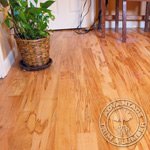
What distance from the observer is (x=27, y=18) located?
173cm

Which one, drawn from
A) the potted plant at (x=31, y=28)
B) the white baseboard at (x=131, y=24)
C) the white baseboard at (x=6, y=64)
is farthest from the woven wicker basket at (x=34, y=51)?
the white baseboard at (x=131, y=24)

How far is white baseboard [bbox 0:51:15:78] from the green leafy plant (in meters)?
0.23

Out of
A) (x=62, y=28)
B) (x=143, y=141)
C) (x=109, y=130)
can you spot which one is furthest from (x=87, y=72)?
(x=62, y=28)

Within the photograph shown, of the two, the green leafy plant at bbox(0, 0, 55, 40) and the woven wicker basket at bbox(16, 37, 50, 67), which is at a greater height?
the green leafy plant at bbox(0, 0, 55, 40)

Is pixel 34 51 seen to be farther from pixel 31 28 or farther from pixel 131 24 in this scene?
pixel 131 24

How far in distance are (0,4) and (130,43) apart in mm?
1386

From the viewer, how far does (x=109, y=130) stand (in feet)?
3.84

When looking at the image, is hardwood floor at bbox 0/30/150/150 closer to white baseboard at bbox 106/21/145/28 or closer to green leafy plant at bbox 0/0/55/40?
green leafy plant at bbox 0/0/55/40

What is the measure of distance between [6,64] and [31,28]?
374 mm

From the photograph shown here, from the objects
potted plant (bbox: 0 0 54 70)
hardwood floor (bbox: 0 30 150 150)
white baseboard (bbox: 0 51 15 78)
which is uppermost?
potted plant (bbox: 0 0 54 70)

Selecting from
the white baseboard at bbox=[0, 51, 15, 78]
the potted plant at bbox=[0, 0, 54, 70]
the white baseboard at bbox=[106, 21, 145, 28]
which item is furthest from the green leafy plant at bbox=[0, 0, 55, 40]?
the white baseboard at bbox=[106, 21, 145, 28]

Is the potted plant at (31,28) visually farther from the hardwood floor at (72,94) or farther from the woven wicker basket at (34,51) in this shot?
the hardwood floor at (72,94)

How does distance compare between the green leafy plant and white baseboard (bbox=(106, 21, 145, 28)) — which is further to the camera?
white baseboard (bbox=(106, 21, 145, 28))

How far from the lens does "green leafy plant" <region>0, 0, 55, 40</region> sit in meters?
1.69
